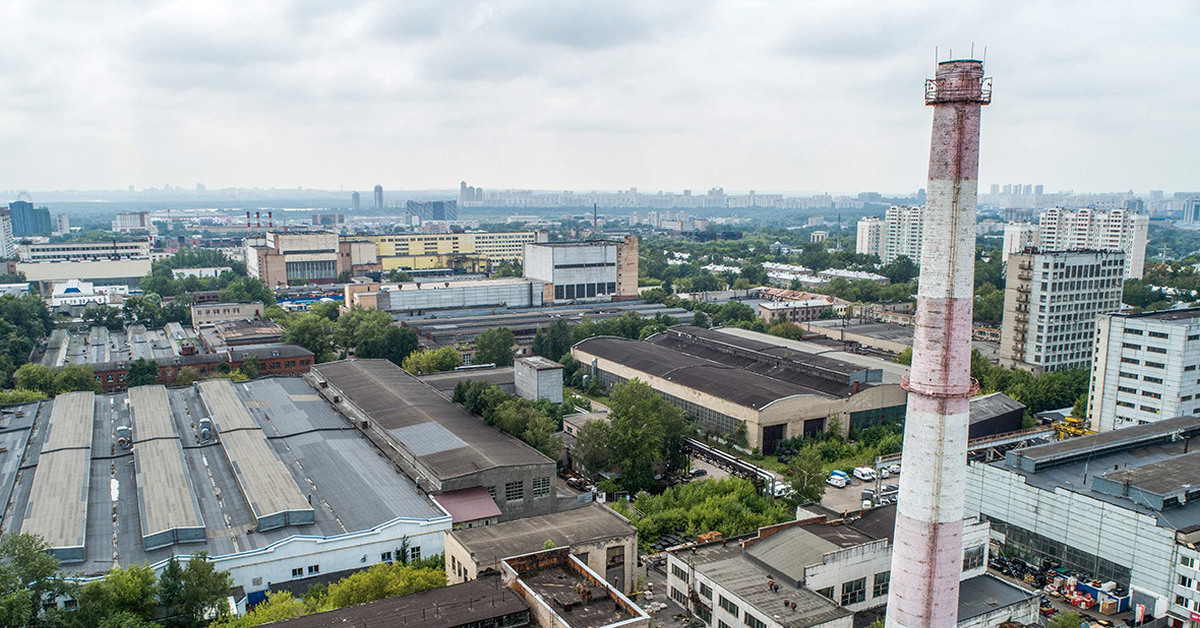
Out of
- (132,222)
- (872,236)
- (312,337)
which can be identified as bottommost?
(312,337)

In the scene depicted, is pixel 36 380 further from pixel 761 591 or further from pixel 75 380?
pixel 761 591

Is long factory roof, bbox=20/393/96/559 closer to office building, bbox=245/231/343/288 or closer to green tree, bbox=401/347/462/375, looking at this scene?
green tree, bbox=401/347/462/375

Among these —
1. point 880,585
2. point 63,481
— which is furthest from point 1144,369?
point 63,481

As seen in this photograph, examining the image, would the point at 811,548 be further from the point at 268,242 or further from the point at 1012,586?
the point at 268,242

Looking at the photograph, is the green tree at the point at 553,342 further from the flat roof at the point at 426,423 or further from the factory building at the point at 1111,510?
the factory building at the point at 1111,510

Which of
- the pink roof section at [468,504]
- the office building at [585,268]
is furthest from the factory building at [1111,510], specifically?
the office building at [585,268]

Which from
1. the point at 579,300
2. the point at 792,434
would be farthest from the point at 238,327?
the point at 792,434
